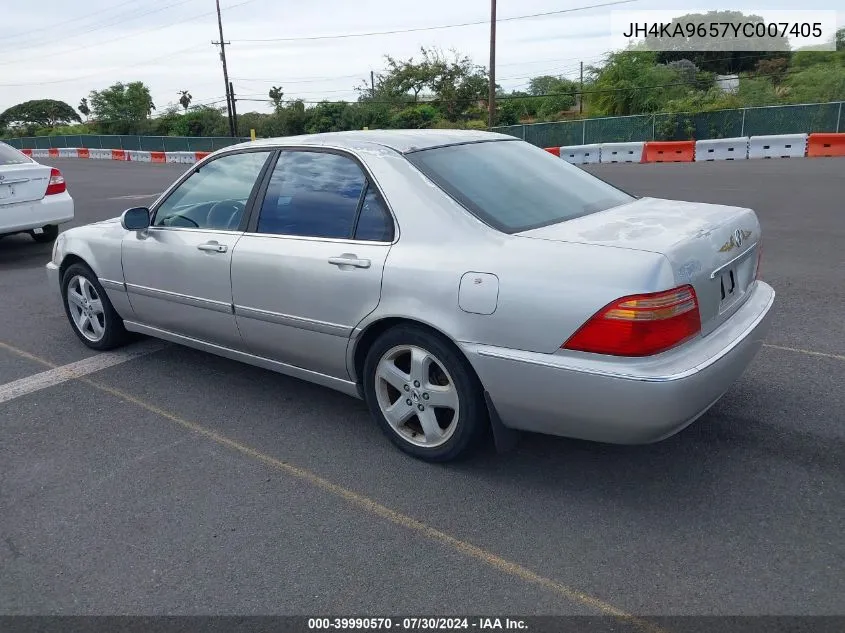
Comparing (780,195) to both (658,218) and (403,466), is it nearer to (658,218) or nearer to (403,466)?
(658,218)

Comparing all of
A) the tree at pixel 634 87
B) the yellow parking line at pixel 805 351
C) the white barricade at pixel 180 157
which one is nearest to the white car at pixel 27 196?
the yellow parking line at pixel 805 351

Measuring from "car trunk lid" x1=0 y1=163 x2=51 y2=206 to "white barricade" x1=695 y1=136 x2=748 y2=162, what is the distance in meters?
17.5

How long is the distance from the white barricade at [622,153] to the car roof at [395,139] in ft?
63.0

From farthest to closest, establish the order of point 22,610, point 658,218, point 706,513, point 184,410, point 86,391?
A: point 86,391, point 184,410, point 658,218, point 706,513, point 22,610

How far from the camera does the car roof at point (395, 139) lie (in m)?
3.93

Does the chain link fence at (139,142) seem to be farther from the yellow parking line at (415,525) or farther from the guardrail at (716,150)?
the yellow parking line at (415,525)

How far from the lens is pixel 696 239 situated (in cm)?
315

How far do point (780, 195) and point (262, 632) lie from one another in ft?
40.3

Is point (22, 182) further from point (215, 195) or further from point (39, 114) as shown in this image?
point (39, 114)

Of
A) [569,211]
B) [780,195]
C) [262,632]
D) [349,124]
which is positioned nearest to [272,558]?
[262,632]

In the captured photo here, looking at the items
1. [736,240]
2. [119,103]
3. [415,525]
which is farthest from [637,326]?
[119,103]

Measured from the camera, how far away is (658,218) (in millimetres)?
3566

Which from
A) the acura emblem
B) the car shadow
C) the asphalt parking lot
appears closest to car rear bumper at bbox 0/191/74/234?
the car shadow

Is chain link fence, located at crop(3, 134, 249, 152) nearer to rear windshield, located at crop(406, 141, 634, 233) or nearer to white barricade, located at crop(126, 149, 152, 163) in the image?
white barricade, located at crop(126, 149, 152, 163)
